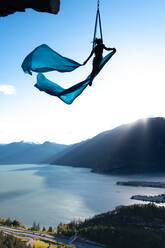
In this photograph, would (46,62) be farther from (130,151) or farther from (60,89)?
(130,151)

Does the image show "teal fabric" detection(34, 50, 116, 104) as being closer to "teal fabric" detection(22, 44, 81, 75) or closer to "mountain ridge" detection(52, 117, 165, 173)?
"teal fabric" detection(22, 44, 81, 75)

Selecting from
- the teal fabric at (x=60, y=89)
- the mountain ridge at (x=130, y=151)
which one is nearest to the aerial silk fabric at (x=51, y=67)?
the teal fabric at (x=60, y=89)

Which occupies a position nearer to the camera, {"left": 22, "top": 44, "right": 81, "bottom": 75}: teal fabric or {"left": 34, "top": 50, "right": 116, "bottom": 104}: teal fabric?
{"left": 22, "top": 44, "right": 81, "bottom": 75}: teal fabric

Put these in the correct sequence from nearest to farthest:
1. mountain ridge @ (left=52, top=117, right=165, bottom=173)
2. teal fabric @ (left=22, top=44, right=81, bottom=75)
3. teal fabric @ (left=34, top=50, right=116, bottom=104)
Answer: teal fabric @ (left=22, top=44, right=81, bottom=75)
teal fabric @ (left=34, top=50, right=116, bottom=104)
mountain ridge @ (left=52, top=117, right=165, bottom=173)

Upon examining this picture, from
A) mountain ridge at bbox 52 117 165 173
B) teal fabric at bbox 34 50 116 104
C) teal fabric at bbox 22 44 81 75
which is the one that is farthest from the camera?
mountain ridge at bbox 52 117 165 173

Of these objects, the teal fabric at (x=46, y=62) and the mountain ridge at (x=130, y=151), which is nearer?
the teal fabric at (x=46, y=62)

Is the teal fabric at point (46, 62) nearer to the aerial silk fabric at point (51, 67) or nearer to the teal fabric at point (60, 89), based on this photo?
the aerial silk fabric at point (51, 67)

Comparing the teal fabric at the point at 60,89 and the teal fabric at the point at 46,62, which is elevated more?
the teal fabric at the point at 46,62

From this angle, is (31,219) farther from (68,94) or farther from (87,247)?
(68,94)

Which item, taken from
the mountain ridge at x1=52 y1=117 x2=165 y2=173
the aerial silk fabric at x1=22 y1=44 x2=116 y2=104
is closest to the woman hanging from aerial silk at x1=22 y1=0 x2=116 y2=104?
the aerial silk fabric at x1=22 y1=44 x2=116 y2=104

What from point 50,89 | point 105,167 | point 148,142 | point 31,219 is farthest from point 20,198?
point 148,142
